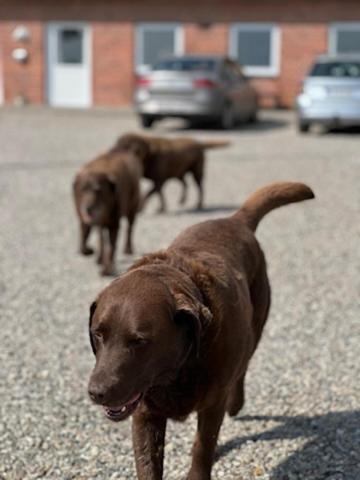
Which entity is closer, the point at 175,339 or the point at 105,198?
the point at 175,339

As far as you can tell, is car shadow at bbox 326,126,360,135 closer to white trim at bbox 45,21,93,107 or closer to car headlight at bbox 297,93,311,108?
car headlight at bbox 297,93,311,108

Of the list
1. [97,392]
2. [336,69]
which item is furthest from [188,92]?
[97,392]

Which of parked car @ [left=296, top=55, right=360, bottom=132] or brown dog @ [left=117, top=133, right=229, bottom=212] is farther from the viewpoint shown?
parked car @ [left=296, top=55, right=360, bottom=132]

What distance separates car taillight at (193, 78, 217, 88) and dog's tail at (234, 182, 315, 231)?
682 inches

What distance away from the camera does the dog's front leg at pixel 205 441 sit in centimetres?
362

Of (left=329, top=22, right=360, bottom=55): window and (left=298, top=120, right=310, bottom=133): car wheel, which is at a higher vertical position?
(left=329, top=22, right=360, bottom=55): window

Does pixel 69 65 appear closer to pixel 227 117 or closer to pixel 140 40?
pixel 140 40

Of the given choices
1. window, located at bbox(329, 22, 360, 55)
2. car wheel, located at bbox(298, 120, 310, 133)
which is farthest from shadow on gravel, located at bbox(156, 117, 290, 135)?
window, located at bbox(329, 22, 360, 55)

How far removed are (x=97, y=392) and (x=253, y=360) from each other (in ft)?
9.87

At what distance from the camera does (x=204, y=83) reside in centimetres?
2180

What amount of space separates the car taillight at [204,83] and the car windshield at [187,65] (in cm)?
74

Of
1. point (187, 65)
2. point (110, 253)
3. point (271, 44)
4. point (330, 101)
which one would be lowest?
point (110, 253)

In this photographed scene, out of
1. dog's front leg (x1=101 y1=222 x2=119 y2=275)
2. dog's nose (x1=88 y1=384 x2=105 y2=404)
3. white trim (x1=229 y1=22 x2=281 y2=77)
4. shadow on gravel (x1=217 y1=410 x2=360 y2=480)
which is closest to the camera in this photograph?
dog's nose (x1=88 y1=384 x2=105 y2=404)

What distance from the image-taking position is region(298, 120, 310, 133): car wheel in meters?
21.3
